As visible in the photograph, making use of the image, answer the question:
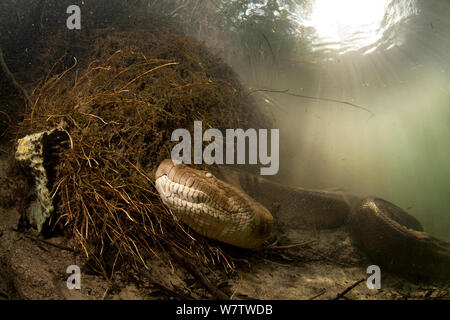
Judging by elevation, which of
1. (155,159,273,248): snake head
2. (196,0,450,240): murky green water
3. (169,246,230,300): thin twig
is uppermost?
(196,0,450,240): murky green water

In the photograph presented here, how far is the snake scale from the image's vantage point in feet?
5.38

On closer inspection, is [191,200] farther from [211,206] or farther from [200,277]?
[200,277]

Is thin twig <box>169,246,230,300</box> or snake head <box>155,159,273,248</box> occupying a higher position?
snake head <box>155,159,273,248</box>

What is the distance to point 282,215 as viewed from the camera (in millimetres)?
2914

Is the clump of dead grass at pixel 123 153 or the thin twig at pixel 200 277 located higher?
the clump of dead grass at pixel 123 153

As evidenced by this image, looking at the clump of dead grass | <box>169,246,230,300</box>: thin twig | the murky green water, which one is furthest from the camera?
the murky green water

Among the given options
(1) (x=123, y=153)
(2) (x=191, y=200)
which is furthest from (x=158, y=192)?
(1) (x=123, y=153)

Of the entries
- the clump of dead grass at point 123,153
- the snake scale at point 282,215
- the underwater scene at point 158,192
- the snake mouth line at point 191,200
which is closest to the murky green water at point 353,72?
the snake scale at point 282,215

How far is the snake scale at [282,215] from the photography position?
1.64 m

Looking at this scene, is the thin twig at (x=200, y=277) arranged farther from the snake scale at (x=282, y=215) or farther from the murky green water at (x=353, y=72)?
the murky green water at (x=353, y=72)

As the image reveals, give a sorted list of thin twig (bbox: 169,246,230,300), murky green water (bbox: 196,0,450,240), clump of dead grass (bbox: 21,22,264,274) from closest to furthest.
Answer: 1. thin twig (bbox: 169,246,230,300)
2. clump of dead grass (bbox: 21,22,264,274)
3. murky green water (bbox: 196,0,450,240)

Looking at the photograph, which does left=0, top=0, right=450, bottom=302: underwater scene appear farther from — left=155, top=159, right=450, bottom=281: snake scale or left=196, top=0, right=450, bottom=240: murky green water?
left=196, top=0, right=450, bottom=240: murky green water

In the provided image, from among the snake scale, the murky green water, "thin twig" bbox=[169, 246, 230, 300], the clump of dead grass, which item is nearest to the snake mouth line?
the snake scale

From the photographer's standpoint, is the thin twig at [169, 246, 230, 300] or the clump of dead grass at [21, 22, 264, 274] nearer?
the thin twig at [169, 246, 230, 300]
